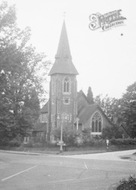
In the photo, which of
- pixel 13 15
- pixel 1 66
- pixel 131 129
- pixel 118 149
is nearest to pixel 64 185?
pixel 1 66

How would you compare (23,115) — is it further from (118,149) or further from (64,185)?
(64,185)

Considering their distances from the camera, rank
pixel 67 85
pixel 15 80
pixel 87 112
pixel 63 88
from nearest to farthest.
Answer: pixel 15 80, pixel 63 88, pixel 67 85, pixel 87 112

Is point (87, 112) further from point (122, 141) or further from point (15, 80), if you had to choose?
point (15, 80)

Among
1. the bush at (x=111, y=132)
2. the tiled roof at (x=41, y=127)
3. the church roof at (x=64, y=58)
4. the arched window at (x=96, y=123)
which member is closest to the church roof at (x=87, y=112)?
the arched window at (x=96, y=123)

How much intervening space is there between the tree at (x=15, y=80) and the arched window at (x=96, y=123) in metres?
25.5

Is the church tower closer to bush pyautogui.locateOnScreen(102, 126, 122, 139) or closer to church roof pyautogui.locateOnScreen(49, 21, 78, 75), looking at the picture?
church roof pyautogui.locateOnScreen(49, 21, 78, 75)

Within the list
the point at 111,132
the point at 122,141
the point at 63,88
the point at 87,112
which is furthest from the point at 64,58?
the point at 122,141

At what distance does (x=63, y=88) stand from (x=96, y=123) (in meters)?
9.15

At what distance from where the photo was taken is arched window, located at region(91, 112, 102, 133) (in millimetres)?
67062

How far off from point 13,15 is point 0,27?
125cm

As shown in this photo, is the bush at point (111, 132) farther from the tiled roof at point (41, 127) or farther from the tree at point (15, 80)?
the tree at point (15, 80)

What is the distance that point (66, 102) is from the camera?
6794 cm

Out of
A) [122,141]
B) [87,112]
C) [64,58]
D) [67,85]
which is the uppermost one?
[64,58]

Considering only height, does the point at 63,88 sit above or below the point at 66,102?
above
